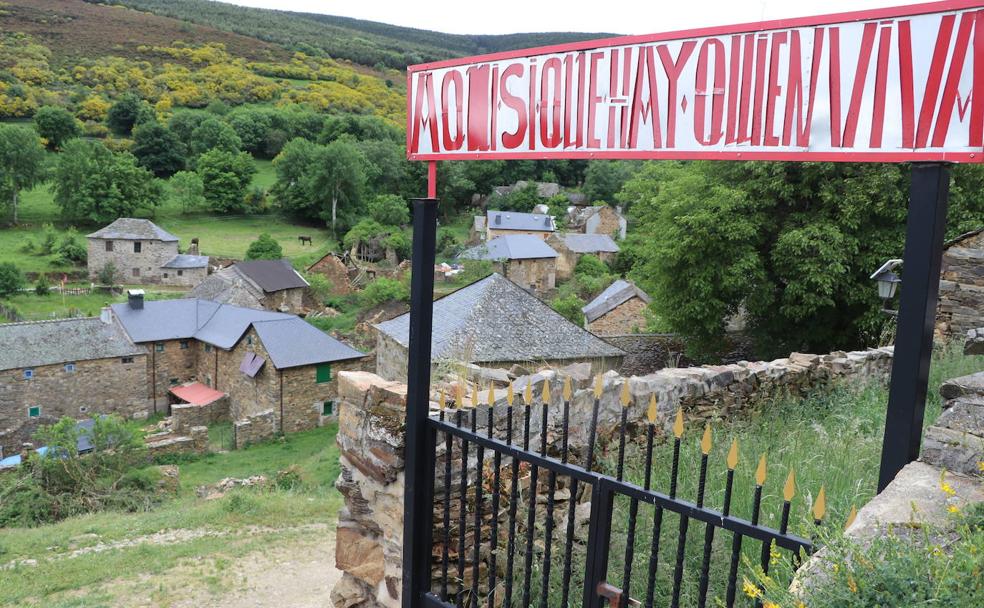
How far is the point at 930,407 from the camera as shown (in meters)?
5.93

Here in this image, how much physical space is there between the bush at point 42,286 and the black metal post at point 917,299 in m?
44.5

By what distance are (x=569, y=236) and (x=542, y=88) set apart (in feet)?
157

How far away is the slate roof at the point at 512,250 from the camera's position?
4438 centimetres

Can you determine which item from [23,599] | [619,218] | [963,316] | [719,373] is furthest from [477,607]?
[619,218]

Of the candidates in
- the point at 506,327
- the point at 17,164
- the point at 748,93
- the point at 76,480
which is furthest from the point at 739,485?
the point at 17,164

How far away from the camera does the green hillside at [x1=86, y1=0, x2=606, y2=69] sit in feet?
454

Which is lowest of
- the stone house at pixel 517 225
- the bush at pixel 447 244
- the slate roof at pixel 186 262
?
the slate roof at pixel 186 262

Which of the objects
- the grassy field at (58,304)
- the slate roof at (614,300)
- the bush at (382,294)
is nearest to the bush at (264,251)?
the grassy field at (58,304)

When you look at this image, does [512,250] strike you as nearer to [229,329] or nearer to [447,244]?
[447,244]

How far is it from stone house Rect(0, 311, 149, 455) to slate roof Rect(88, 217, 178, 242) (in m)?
16.4

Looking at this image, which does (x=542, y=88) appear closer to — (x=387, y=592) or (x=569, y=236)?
(x=387, y=592)

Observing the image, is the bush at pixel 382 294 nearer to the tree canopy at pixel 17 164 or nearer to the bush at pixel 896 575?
the tree canopy at pixel 17 164

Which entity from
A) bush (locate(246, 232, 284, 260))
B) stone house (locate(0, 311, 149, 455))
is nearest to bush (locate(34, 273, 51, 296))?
bush (locate(246, 232, 284, 260))

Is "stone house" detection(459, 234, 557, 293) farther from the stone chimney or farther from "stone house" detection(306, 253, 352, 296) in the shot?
the stone chimney
